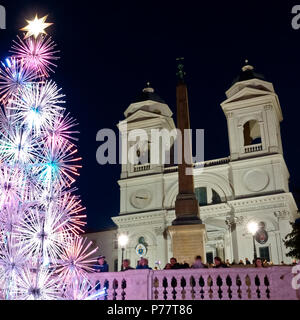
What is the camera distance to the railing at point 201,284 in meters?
11.4

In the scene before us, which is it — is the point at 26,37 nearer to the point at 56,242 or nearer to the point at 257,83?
the point at 56,242

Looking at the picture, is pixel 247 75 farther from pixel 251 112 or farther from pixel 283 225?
pixel 283 225

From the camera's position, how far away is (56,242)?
407 inches

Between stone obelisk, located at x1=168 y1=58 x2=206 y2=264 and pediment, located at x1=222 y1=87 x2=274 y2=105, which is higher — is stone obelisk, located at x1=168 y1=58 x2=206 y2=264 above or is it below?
below

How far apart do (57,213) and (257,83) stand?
1416 inches

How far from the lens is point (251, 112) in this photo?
43.1 meters

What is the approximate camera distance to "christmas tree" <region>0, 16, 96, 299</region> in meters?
9.62

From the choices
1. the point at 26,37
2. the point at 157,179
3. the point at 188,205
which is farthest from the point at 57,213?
the point at 157,179

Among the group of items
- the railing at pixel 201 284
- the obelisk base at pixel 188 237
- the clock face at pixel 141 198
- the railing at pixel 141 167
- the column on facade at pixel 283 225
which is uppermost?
the railing at pixel 141 167

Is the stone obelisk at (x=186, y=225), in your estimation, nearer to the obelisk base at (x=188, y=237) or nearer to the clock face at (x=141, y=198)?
the obelisk base at (x=188, y=237)

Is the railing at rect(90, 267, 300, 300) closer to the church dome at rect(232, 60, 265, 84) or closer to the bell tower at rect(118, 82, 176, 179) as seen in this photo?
the bell tower at rect(118, 82, 176, 179)

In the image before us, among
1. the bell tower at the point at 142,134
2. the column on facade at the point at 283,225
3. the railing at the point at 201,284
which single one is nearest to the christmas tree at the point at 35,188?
the railing at the point at 201,284

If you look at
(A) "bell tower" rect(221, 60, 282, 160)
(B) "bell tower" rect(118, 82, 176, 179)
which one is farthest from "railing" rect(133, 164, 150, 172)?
(A) "bell tower" rect(221, 60, 282, 160)

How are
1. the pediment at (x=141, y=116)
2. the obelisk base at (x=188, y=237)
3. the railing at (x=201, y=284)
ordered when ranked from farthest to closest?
the pediment at (x=141, y=116) → the obelisk base at (x=188, y=237) → the railing at (x=201, y=284)
